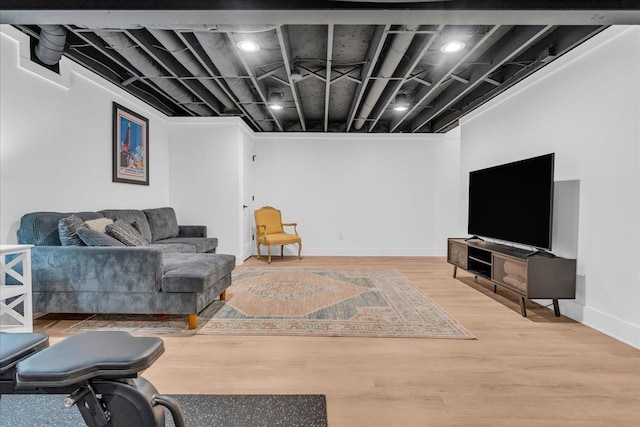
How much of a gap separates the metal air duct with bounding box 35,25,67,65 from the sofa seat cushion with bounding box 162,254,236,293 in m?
2.06

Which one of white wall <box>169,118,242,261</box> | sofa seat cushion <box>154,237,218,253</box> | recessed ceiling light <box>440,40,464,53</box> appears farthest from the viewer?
white wall <box>169,118,242,261</box>

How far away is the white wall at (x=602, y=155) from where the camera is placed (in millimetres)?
2453

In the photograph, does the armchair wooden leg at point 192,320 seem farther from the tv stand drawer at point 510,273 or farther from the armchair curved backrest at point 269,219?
the armchair curved backrest at point 269,219

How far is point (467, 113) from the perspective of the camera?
4.99 meters

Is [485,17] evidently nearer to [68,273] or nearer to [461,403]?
[461,403]

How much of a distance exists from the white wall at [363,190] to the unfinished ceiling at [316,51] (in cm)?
139

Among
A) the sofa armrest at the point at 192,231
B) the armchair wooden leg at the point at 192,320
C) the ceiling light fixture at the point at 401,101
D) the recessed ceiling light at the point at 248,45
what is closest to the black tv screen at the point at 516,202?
the ceiling light fixture at the point at 401,101

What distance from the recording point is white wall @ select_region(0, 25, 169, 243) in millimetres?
2693

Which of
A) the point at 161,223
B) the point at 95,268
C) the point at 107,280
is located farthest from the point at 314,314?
the point at 161,223

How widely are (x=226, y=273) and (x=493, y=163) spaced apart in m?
3.67

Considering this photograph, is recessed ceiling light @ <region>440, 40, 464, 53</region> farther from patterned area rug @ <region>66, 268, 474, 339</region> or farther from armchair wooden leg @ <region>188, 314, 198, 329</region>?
armchair wooden leg @ <region>188, 314, 198, 329</region>

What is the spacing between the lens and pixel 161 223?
452cm

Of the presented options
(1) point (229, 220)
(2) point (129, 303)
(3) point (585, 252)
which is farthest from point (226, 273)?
(3) point (585, 252)

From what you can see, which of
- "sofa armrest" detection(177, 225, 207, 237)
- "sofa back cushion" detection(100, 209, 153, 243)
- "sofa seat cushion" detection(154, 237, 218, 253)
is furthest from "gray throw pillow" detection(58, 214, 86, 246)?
"sofa armrest" detection(177, 225, 207, 237)
